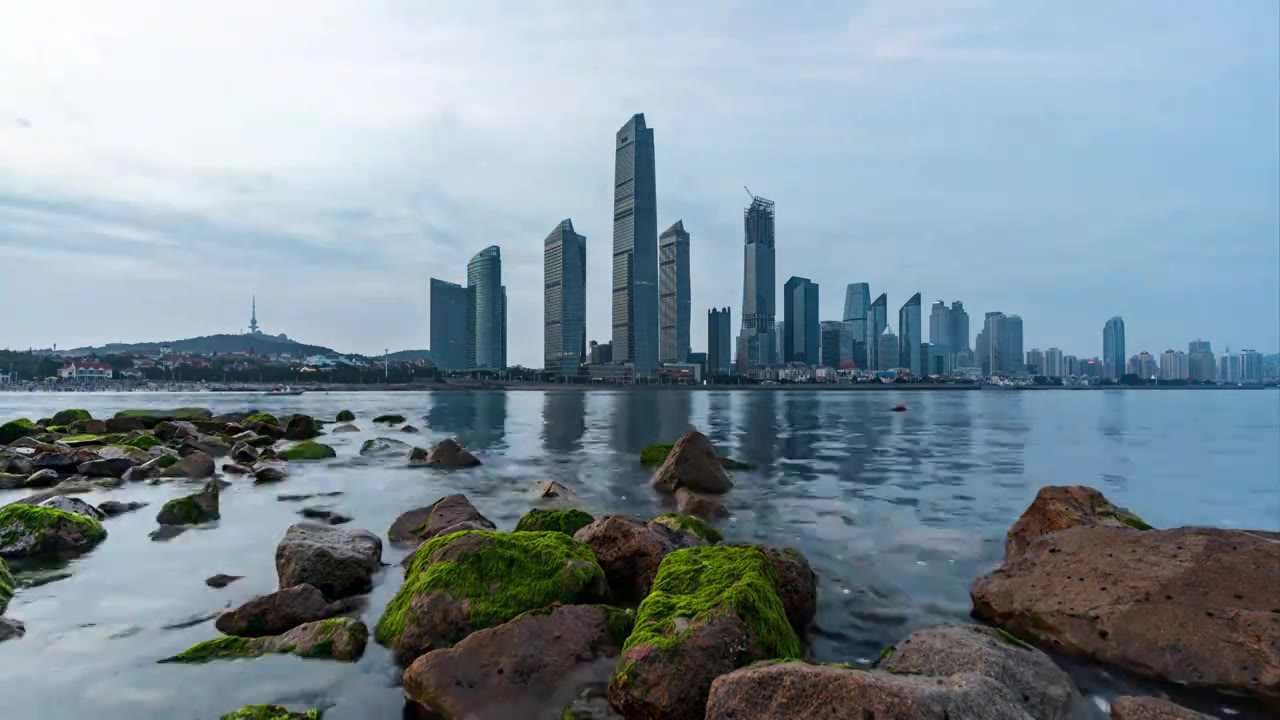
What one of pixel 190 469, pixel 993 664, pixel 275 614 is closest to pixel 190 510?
pixel 190 469

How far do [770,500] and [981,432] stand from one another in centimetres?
3982

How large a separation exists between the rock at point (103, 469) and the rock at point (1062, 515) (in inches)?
982

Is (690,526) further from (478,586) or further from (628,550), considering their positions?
(478,586)

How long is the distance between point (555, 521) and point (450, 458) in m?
16.8

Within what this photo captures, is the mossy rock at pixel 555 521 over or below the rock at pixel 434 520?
over

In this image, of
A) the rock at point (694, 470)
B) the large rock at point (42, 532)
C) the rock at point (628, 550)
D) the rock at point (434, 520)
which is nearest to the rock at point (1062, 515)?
the rock at point (628, 550)

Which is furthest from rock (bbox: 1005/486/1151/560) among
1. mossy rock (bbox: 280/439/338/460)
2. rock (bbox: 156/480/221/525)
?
mossy rock (bbox: 280/439/338/460)

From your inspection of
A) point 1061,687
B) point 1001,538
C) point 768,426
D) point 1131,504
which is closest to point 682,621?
point 1061,687

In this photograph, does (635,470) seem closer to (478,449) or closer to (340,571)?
(478,449)

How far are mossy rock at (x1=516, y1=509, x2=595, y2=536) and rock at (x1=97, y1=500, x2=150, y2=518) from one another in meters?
10.5

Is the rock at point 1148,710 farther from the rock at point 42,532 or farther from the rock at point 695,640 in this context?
the rock at point 42,532

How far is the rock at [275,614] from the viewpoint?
830 centimetres

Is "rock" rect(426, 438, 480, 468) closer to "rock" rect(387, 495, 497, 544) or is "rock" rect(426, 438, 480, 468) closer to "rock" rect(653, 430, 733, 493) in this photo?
"rock" rect(653, 430, 733, 493)

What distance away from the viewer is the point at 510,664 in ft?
22.5
